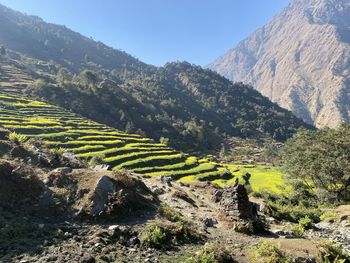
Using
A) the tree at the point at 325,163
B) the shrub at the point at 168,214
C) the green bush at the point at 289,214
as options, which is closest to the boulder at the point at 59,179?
the shrub at the point at 168,214

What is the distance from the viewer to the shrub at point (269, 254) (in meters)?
16.2

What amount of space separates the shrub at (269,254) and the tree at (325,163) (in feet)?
110

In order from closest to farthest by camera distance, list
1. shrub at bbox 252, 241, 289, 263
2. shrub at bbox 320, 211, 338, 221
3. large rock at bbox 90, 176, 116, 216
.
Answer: shrub at bbox 252, 241, 289, 263 → large rock at bbox 90, 176, 116, 216 → shrub at bbox 320, 211, 338, 221

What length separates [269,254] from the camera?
54.4ft

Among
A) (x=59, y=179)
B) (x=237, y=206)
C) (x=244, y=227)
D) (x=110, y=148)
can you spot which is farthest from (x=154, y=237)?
(x=110, y=148)

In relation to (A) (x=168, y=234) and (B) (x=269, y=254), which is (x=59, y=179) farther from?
(B) (x=269, y=254)

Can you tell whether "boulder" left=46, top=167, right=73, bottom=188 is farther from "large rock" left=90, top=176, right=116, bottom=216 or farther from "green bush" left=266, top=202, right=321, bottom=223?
"green bush" left=266, top=202, right=321, bottom=223

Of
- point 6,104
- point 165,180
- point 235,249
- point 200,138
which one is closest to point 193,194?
point 165,180

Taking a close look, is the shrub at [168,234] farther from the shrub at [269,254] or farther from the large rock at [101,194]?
the shrub at [269,254]

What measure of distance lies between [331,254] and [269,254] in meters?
4.26

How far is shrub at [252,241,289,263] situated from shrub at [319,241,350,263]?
7.80 feet

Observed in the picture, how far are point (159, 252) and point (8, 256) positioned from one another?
612 cm

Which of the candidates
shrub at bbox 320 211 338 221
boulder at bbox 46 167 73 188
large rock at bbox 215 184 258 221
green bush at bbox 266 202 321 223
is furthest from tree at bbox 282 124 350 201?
boulder at bbox 46 167 73 188

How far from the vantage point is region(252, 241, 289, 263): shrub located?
53.1 feet
